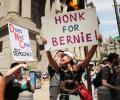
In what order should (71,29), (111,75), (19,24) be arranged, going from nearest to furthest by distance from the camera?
(71,29), (111,75), (19,24)

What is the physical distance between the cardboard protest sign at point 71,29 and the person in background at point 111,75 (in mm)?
825

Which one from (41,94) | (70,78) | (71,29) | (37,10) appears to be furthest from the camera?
(37,10)

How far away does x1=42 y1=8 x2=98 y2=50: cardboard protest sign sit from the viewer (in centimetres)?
654

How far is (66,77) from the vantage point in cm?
558

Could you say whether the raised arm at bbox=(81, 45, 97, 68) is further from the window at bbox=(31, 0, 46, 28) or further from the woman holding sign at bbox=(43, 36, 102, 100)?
the window at bbox=(31, 0, 46, 28)

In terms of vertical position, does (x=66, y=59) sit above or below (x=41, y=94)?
above

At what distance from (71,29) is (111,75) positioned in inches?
49.8

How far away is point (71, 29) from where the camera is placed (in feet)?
22.3

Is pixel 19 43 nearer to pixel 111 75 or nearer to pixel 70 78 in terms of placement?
pixel 111 75

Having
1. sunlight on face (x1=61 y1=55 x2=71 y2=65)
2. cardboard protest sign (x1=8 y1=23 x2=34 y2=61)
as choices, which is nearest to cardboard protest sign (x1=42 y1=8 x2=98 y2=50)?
sunlight on face (x1=61 y1=55 x2=71 y2=65)

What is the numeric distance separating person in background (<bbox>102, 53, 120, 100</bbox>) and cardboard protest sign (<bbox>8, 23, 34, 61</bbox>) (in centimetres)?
216

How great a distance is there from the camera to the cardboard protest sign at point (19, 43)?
8.40 m

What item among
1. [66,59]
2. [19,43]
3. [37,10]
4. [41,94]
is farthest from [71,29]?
[37,10]

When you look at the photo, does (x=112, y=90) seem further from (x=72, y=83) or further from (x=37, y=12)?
(x=37, y=12)
